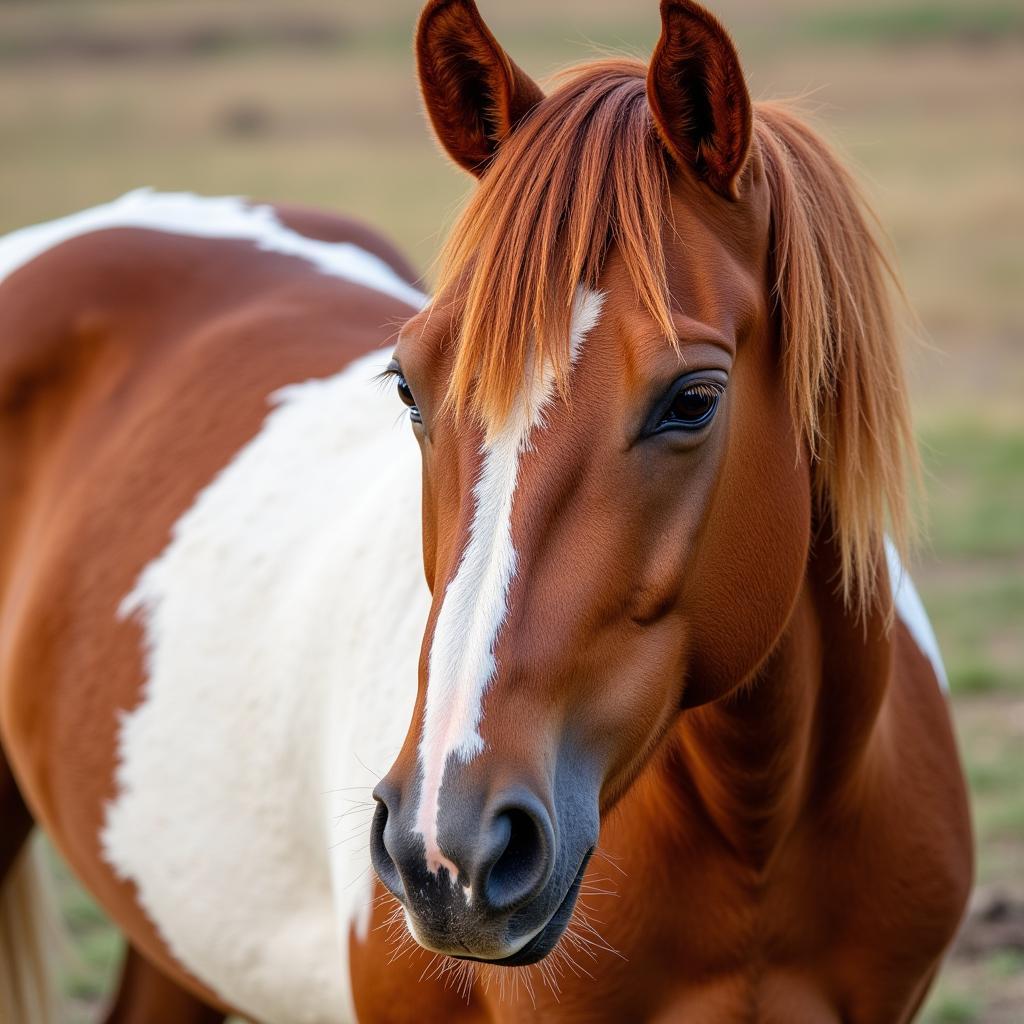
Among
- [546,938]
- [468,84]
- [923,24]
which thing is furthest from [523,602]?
[923,24]

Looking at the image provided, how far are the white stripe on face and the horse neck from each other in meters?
0.51

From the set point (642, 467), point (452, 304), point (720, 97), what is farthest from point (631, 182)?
point (642, 467)

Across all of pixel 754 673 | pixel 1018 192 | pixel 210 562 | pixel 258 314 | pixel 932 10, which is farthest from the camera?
pixel 932 10

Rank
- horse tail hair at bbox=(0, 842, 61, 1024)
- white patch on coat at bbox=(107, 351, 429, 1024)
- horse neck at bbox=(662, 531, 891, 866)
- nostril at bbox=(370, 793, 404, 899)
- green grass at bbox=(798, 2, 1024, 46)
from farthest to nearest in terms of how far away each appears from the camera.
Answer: green grass at bbox=(798, 2, 1024, 46) < horse tail hair at bbox=(0, 842, 61, 1024) < white patch on coat at bbox=(107, 351, 429, 1024) < horse neck at bbox=(662, 531, 891, 866) < nostril at bbox=(370, 793, 404, 899)

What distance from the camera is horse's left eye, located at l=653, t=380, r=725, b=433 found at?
5.01 ft

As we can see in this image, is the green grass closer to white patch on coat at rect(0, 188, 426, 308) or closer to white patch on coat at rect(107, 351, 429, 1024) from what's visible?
white patch on coat at rect(0, 188, 426, 308)

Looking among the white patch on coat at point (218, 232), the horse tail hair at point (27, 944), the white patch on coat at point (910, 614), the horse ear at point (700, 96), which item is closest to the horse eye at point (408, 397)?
the horse ear at point (700, 96)

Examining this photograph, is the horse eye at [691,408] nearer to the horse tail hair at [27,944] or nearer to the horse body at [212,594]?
the horse body at [212,594]

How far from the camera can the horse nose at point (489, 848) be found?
1363 millimetres

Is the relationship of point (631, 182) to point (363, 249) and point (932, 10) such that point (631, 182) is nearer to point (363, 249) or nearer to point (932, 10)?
point (363, 249)

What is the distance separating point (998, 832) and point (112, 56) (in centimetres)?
3351

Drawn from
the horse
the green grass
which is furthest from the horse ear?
the green grass

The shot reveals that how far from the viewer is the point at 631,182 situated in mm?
1623

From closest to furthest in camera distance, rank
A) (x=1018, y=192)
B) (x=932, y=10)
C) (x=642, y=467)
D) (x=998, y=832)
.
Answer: (x=642, y=467)
(x=998, y=832)
(x=1018, y=192)
(x=932, y=10)
